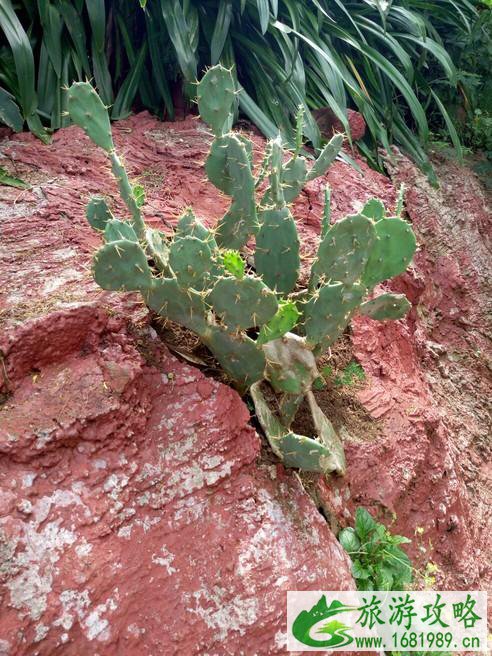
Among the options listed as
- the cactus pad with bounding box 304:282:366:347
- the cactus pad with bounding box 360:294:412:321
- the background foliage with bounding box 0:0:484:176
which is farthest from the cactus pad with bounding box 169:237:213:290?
the background foliage with bounding box 0:0:484:176

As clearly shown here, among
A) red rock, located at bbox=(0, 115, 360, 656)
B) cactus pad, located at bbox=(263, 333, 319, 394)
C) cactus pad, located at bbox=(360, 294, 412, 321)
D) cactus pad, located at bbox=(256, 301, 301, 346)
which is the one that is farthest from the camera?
cactus pad, located at bbox=(360, 294, 412, 321)

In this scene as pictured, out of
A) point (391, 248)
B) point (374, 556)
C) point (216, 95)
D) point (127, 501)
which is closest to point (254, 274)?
point (391, 248)

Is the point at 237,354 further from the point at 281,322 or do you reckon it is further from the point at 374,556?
the point at 374,556

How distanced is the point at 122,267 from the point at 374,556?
3.52ft

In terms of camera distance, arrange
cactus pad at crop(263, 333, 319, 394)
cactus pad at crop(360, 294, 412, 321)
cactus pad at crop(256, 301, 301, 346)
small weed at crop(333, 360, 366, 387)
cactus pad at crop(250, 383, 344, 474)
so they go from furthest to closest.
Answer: small weed at crop(333, 360, 366, 387)
cactus pad at crop(360, 294, 412, 321)
cactus pad at crop(263, 333, 319, 394)
cactus pad at crop(250, 383, 344, 474)
cactus pad at crop(256, 301, 301, 346)

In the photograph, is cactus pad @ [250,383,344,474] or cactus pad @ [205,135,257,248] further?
cactus pad @ [205,135,257,248]

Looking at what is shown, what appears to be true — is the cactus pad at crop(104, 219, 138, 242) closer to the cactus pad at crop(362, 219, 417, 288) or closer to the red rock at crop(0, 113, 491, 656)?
the red rock at crop(0, 113, 491, 656)

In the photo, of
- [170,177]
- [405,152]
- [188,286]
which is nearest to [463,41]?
[405,152]

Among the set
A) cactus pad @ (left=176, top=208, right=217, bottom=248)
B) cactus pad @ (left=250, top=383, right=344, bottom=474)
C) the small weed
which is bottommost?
the small weed

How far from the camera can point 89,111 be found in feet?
4.79

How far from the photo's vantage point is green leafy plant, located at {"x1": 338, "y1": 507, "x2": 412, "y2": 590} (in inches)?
62.5

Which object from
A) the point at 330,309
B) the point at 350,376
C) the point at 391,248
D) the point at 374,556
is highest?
the point at 391,248

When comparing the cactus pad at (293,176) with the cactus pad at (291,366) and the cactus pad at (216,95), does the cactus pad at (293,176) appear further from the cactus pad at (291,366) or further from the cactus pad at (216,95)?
the cactus pad at (291,366)

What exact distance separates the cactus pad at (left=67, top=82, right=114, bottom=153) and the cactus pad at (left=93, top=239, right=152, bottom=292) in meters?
0.34
